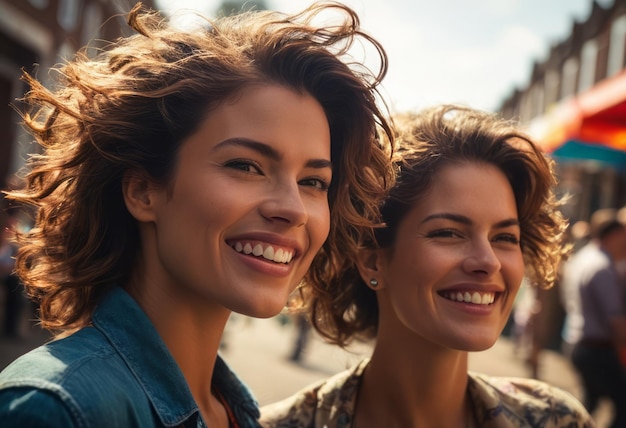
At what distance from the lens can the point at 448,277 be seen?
223 cm

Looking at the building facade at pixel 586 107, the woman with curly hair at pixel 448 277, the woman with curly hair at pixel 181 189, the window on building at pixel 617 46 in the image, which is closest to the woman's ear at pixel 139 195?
the woman with curly hair at pixel 181 189

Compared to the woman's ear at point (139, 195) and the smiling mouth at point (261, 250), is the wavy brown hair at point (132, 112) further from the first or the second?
the smiling mouth at point (261, 250)

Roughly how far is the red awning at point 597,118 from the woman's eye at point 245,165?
527cm

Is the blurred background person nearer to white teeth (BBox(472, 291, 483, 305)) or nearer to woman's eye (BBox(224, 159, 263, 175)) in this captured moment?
white teeth (BBox(472, 291, 483, 305))

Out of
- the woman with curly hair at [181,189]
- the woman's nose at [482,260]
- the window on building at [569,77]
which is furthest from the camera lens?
the window on building at [569,77]

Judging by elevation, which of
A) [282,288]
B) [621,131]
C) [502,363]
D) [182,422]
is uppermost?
[621,131]

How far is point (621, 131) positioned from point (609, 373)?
9.93 ft

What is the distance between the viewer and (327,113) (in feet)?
6.95

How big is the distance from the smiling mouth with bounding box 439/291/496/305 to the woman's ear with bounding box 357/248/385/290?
0.30 m

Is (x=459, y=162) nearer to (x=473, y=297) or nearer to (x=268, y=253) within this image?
(x=473, y=297)

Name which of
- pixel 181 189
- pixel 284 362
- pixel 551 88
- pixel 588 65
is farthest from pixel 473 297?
pixel 551 88

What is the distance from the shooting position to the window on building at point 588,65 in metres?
21.2

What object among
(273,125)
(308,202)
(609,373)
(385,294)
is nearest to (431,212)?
(385,294)

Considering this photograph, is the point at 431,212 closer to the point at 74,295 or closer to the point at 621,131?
the point at 74,295
